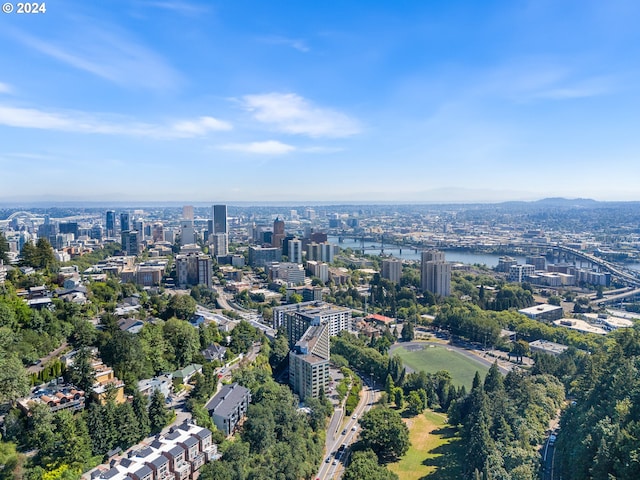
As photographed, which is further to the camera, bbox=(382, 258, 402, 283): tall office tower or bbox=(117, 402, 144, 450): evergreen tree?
bbox=(382, 258, 402, 283): tall office tower

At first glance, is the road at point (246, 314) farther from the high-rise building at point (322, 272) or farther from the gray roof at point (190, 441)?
the gray roof at point (190, 441)

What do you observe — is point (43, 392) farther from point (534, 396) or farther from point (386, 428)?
point (534, 396)

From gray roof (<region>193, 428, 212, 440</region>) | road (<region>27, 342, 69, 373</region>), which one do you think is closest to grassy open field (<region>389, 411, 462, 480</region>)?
gray roof (<region>193, 428, 212, 440</region>)

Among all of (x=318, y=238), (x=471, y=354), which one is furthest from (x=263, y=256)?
(x=471, y=354)

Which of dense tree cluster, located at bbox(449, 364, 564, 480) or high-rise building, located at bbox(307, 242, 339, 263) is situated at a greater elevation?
high-rise building, located at bbox(307, 242, 339, 263)

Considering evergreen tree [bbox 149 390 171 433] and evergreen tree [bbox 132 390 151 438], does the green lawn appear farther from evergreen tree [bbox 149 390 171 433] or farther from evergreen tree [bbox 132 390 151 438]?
evergreen tree [bbox 132 390 151 438]

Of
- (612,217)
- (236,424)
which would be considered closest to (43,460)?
(236,424)

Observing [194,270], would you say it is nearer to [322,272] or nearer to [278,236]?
[322,272]
